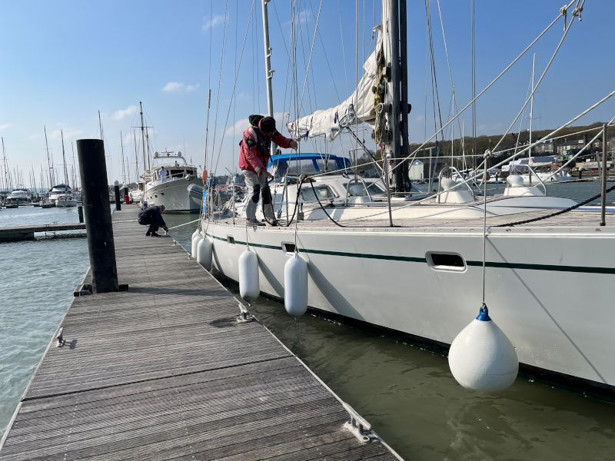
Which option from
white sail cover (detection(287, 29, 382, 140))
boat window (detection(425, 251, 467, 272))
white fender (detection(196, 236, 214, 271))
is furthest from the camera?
white fender (detection(196, 236, 214, 271))

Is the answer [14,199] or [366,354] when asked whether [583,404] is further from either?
[14,199]

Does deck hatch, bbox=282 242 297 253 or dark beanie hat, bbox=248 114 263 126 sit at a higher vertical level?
dark beanie hat, bbox=248 114 263 126

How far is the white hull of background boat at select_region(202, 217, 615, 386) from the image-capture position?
132 inches

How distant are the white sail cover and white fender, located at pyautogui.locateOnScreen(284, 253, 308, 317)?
2787 millimetres

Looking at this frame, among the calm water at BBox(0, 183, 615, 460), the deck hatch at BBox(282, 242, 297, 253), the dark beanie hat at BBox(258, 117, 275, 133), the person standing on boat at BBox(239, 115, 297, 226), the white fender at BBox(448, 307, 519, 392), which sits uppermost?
the dark beanie hat at BBox(258, 117, 275, 133)

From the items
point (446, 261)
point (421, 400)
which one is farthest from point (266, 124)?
point (421, 400)

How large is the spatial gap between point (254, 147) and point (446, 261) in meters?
3.53

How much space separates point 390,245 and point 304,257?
150cm

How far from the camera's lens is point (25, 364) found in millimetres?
5852

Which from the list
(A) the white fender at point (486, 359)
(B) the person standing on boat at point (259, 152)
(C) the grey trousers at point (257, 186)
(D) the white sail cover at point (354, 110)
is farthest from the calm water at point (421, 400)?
(D) the white sail cover at point (354, 110)

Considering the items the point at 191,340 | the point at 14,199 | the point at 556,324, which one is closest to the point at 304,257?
the point at 191,340

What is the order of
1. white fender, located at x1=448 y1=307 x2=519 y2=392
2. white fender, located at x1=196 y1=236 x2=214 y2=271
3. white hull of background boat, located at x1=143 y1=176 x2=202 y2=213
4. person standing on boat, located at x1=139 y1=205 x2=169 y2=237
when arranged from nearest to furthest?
white fender, located at x1=448 y1=307 x2=519 y2=392
white fender, located at x1=196 y1=236 x2=214 y2=271
person standing on boat, located at x1=139 y1=205 x2=169 y2=237
white hull of background boat, located at x1=143 y1=176 x2=202 y2=213

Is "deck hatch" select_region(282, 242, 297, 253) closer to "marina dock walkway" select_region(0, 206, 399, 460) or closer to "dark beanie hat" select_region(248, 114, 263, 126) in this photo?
"marina dock walkway" select_region(0, 206, 399, 460)

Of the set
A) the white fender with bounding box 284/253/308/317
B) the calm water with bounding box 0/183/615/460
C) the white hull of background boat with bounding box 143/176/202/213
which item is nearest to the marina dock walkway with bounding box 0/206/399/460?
the white fender with bounding box 284/253/308/317
